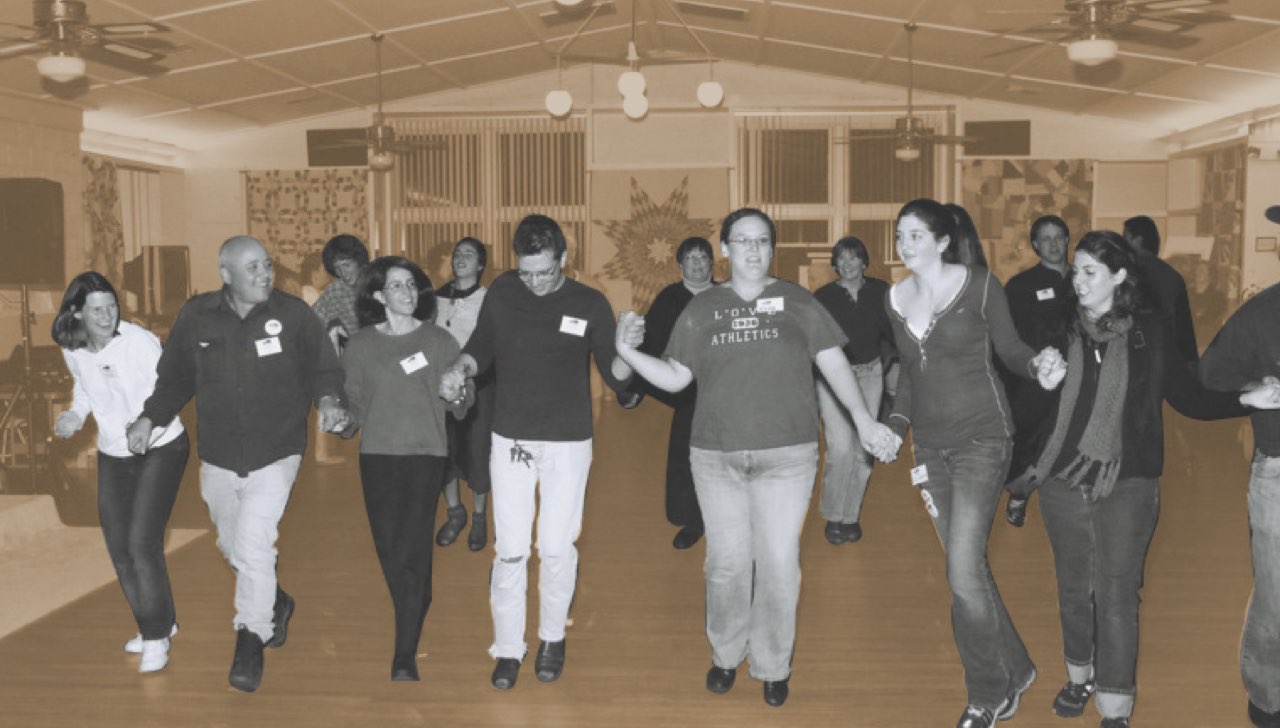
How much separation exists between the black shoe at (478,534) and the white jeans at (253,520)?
1.93m

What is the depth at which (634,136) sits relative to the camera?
14.7m

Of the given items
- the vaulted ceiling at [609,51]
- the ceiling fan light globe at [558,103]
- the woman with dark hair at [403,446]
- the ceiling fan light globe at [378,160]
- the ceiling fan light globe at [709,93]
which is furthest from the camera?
the ceiling fan light globe at [378,160]

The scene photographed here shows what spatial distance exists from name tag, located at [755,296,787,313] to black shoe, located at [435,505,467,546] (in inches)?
115

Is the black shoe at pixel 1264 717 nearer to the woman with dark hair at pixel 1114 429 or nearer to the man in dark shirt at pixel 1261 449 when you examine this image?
the man in dark shirt at pixel 1261 449

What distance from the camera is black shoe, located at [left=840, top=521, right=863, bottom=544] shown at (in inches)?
233

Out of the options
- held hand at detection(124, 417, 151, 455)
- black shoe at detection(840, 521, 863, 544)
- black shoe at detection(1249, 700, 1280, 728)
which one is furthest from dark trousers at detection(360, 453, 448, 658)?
black shoe at detection(840, 521, 863, 544)

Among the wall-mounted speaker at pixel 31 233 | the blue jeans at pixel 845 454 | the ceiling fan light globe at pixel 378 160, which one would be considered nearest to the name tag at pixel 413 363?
the blue jeans at pixel 845 454

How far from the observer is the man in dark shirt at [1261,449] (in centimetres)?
311

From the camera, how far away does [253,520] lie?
3.76 metres

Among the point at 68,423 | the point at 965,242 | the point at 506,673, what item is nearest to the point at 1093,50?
the point at 965,242

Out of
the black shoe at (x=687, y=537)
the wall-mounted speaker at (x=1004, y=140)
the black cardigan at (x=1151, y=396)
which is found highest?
the wall-mounted speaker at (x=1004, y=140)

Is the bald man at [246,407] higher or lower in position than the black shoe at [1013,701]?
higher

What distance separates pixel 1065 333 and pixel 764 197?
11.6 metres

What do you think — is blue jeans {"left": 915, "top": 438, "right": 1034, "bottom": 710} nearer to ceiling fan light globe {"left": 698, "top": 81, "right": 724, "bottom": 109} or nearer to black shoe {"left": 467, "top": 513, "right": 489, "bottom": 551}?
black shoe {"left": 467, "top": 513, "right": 489, "bottom": 551}
